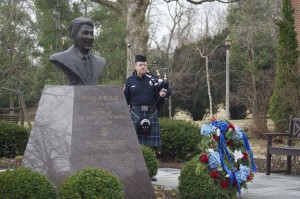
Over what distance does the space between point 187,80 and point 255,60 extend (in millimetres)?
4366

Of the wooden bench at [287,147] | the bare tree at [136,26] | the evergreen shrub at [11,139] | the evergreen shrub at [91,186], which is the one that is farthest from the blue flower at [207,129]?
the bare tree at [136,26]

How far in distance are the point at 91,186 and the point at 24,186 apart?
2.32 ft

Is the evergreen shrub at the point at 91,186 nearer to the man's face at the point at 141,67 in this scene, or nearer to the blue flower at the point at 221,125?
the blue flower at the point at 221,125

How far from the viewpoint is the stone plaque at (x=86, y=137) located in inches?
268

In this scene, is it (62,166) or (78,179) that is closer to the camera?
(78,179)

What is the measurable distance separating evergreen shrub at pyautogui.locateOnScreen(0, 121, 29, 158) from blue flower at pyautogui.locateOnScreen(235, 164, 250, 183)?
674cm

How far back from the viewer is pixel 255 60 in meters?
30.7

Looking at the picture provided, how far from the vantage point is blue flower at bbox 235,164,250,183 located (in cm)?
725

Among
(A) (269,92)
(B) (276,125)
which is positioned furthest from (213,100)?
(B) (276,125)

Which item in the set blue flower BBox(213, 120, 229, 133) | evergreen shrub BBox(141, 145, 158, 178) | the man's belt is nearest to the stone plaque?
blue flower BBox(213, 120, 229, 133)

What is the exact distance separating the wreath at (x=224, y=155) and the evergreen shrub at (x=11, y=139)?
6.48 m

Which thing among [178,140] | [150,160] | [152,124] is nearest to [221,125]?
[150,160]

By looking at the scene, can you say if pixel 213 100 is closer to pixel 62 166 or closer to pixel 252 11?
pixel 252 11

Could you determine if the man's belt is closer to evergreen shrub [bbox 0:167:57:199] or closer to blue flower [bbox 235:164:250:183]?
blue flower [bbox 235:164:250:183]
